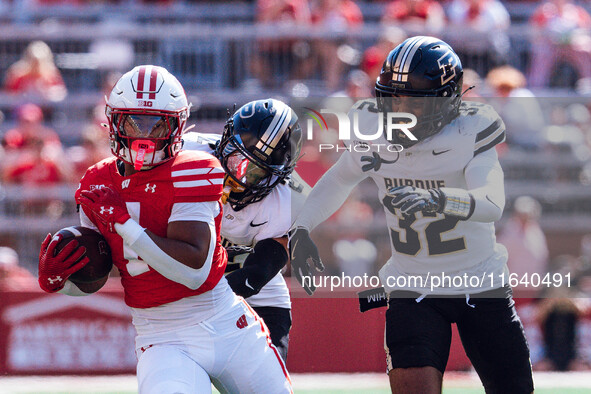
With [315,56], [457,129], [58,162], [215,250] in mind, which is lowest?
[58,162]

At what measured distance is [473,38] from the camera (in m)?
9.13

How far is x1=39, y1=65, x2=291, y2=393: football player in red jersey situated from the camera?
340 cm

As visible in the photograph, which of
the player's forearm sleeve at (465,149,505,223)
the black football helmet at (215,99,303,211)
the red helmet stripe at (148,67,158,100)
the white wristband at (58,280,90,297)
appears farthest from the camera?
the black football helmet at (215,99,303,211)

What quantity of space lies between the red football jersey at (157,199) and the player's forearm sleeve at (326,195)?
871 millimetres

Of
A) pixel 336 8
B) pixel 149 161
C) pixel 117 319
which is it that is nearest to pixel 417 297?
pixel 149 161

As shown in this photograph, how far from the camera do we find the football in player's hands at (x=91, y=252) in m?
3.49

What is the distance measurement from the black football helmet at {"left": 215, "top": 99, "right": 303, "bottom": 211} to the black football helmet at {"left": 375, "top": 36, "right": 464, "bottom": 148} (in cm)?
52

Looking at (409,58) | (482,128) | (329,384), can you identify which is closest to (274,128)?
(409,58)

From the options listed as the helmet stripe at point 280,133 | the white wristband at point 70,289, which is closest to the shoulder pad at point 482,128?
the helmet stripe at point 280,133

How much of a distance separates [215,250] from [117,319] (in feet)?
15.1

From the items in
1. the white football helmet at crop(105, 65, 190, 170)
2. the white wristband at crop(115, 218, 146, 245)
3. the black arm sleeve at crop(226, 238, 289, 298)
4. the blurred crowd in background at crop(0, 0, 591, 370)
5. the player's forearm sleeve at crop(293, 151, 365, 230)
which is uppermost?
the white football helmet at crop(105, 65, 190, 170)

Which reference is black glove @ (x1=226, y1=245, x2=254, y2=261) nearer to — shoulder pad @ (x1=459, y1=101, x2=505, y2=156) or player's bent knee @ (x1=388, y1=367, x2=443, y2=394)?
player's bent knee @ (x1=388, y1=367, x2=443, y2=394)

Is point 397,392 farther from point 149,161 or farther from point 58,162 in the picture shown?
point 58,162

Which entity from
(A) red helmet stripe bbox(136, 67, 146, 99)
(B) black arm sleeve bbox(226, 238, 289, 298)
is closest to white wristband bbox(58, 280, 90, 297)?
(B) black arm sleeve bbox(226, 238, 289, 298)
